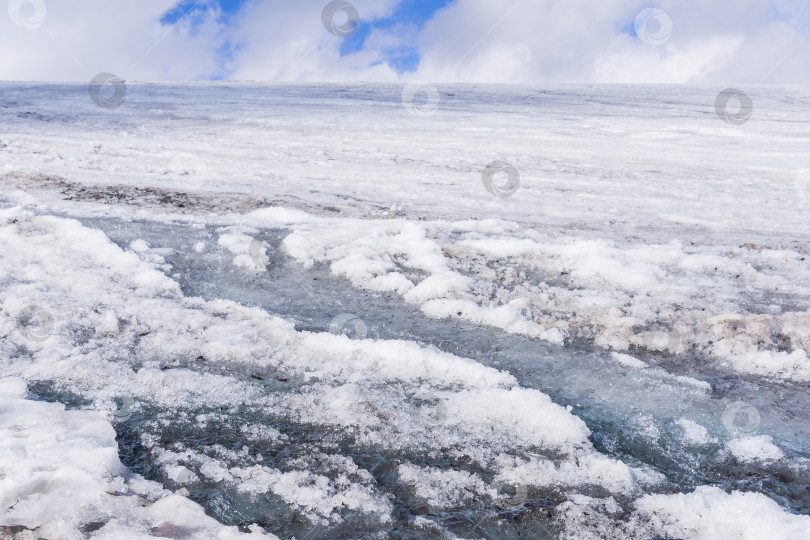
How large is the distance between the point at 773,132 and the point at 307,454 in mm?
12689

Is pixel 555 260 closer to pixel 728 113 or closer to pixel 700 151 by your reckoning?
pixel 700 151

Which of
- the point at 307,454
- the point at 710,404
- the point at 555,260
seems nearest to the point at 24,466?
the point at 307,454

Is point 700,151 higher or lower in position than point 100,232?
higher

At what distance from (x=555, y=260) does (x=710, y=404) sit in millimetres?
1909

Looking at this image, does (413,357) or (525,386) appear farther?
(413,357)

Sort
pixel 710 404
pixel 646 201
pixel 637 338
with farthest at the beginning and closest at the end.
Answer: pixel 646 201 → pixel 637 338 → pixel 710 404

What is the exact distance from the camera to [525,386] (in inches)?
109

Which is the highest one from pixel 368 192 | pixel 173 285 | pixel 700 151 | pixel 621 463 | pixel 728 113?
pixel 728 113

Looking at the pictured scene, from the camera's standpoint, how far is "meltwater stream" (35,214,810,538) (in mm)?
1946

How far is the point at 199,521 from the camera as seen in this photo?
1854 millimetres

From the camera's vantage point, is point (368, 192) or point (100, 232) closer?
point (100, 232)

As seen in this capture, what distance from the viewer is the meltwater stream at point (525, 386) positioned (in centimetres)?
195

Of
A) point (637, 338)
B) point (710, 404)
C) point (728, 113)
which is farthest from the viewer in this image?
point (728, 113)

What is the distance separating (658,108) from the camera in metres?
15.4
